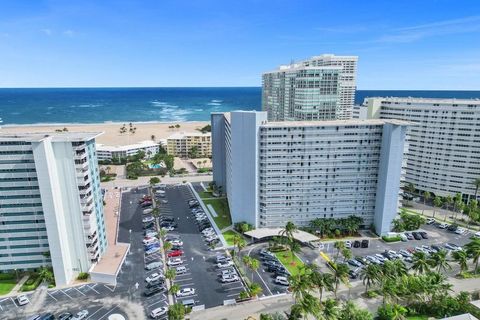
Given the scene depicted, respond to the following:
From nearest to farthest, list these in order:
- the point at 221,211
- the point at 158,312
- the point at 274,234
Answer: the point at 158,312, the point at 274,234, the point at 221,211

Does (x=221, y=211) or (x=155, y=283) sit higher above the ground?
(x=155, y=283)

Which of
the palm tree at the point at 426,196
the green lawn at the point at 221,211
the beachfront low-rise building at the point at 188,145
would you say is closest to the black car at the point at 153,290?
→ the green lawn at the point at 221,211

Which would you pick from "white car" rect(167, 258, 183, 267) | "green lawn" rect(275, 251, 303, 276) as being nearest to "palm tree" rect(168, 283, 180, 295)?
"white car" rect(167, 258, 183, 267)

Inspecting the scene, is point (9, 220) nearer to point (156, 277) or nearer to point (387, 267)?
point (156, 277)

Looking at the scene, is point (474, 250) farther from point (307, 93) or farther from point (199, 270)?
point (307, 93)

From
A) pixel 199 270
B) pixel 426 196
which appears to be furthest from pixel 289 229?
pixel 426 196

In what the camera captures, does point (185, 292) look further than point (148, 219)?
No
